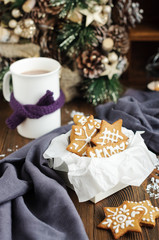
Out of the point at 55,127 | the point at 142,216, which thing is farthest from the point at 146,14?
the point at 142,216

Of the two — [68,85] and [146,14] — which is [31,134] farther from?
[146,14]

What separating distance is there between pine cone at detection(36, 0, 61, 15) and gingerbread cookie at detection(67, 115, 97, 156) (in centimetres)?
42

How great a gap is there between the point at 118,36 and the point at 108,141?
1.53 ft

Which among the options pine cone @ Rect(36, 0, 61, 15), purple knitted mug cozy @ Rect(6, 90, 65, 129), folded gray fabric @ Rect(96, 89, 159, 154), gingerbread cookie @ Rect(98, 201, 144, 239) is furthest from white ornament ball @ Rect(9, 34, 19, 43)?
gingerbread cookie @ Rect(98, 201, 144, 239)

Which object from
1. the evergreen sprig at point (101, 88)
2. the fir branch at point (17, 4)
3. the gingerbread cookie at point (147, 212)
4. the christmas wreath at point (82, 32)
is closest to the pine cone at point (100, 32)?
the christmas wreath at point (82, 32)

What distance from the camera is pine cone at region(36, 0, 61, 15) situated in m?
1.02

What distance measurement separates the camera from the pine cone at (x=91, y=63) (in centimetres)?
109

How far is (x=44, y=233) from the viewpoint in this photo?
636mm

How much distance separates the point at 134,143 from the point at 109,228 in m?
0.22

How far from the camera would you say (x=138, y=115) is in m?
0.98

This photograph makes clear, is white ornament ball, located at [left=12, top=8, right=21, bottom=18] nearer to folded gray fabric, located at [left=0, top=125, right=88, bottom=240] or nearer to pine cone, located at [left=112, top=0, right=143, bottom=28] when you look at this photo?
pine cone, located at [left=112, top=0, right=143, bottom=28]

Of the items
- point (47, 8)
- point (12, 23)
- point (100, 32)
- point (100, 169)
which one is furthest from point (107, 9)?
point (100, 169)

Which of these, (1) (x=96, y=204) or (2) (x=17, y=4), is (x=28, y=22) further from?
(1) (x=96, y=204)

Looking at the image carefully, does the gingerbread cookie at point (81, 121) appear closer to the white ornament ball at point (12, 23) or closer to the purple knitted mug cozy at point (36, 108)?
the purple knitted mug cozy at point (36, 108)
